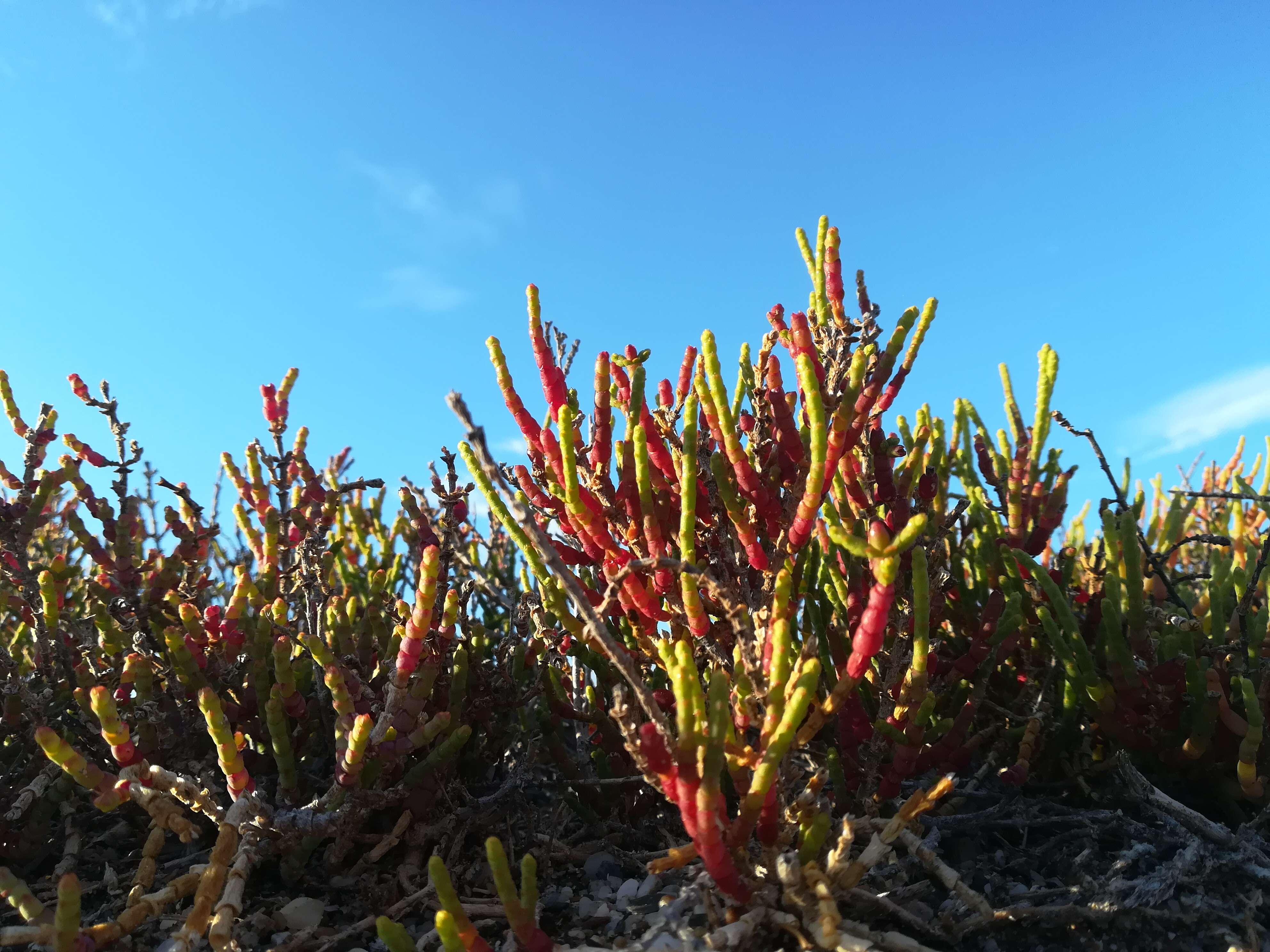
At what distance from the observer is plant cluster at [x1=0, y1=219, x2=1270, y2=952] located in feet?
5.22

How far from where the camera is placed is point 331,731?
91.8 inches

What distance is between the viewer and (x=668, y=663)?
159cm

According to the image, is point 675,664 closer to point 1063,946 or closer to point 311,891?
point 1063,946

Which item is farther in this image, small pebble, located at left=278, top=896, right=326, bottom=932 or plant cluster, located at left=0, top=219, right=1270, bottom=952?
small pebble, located at left=278, top=896, right=326, bottom=932

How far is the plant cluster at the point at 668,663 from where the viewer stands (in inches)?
62.7

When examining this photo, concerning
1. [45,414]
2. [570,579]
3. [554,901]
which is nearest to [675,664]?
[570,579]

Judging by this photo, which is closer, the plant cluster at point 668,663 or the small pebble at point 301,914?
the plant cluster at point 668,663

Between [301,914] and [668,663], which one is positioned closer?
[668,663]

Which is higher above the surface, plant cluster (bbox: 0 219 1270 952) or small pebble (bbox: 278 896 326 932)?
plant cluster (bbox: 0 219 1270 952)

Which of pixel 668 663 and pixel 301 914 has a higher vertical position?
pixel 668 663

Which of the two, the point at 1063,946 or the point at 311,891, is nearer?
the point at 1063,946

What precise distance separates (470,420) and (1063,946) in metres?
1.62

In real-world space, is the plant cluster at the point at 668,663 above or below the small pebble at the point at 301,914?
above

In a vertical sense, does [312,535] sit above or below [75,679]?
above
